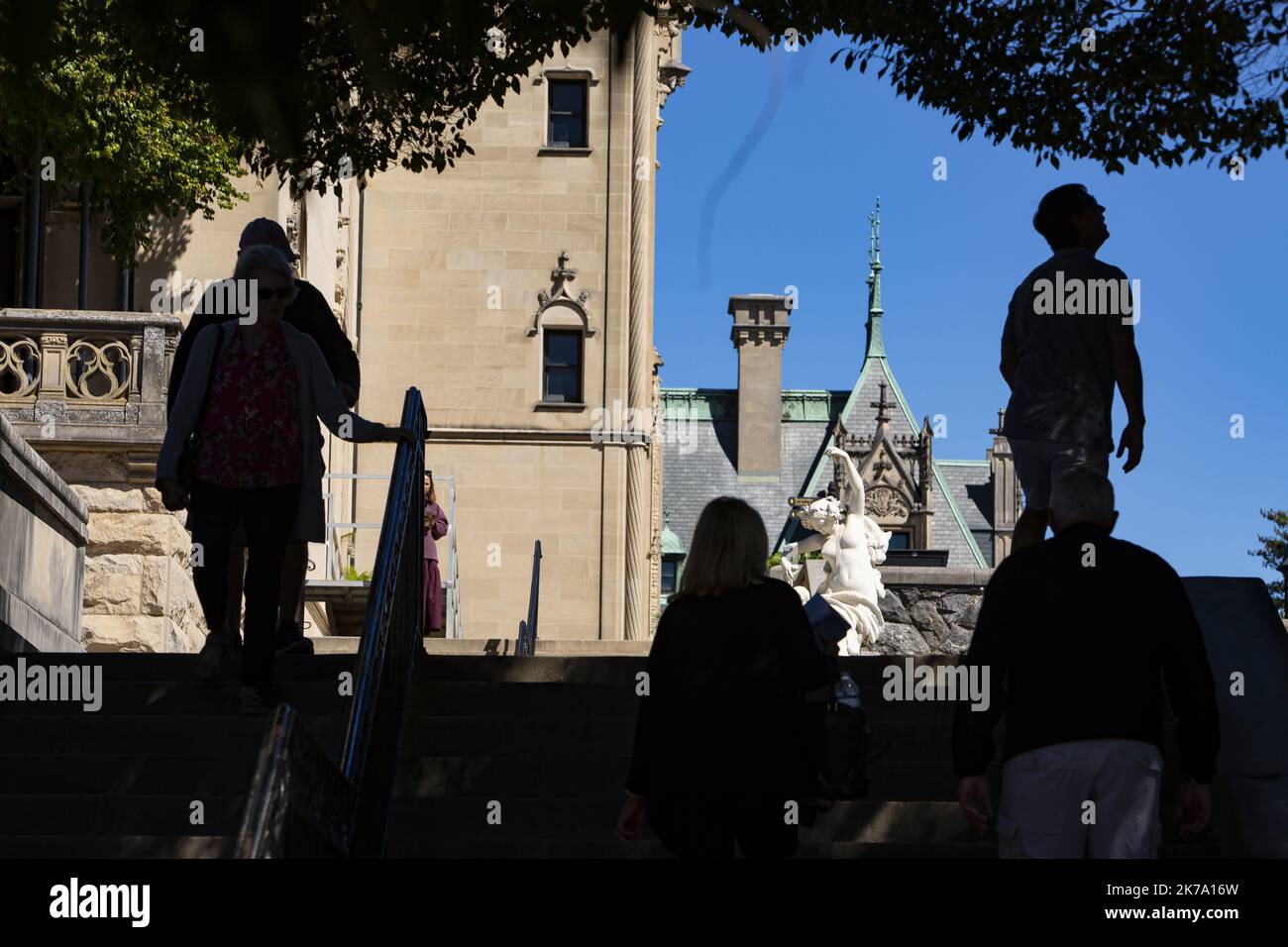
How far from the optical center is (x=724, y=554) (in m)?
5.42

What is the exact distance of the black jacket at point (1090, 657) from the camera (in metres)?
5.04

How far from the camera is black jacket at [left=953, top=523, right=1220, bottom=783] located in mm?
5043

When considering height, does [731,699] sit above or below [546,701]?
above

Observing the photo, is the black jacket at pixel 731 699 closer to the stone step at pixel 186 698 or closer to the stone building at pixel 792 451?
the stone step at pixel 186 698

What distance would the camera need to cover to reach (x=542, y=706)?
8.23 meters

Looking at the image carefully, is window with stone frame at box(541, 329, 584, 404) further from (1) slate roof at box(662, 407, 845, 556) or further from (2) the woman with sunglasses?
(1) slate roof at box(662, 407, 845, 556)

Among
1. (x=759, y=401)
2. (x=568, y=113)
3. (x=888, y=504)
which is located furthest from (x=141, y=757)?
(x=759, y=401)

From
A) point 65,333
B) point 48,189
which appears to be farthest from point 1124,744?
point 48,189

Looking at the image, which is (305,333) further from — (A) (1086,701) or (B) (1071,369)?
(A) (1086,701)

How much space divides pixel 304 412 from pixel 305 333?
610 mm

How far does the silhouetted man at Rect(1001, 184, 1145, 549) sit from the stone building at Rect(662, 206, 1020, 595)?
61.1m

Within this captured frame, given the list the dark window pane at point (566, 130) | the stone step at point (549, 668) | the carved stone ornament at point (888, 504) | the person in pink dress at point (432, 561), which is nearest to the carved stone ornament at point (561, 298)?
the dark window pane at point (566, 130)

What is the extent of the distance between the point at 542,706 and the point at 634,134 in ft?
84.5
